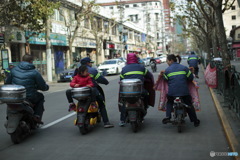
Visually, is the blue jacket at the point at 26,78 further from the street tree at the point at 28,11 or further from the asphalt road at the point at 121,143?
the street tree at the point at 28,11

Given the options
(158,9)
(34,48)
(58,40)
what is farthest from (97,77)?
(158,9)

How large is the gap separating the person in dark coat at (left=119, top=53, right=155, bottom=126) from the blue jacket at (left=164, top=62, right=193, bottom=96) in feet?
2.07

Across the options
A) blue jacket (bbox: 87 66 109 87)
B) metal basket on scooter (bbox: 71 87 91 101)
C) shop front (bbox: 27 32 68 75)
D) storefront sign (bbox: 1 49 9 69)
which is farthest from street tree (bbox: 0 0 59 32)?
metal basket on scooter (bbox: 71 87 91 101)

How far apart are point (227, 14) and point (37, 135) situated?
291 ft

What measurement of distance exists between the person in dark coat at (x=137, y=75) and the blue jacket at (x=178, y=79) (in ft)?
2.07

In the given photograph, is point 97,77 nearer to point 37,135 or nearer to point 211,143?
point 37,135

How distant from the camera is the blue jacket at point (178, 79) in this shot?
6.88 m

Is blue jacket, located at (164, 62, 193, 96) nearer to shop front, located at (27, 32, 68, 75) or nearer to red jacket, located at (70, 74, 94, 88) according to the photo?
red jacket, located at (70, 74, 94, 88)

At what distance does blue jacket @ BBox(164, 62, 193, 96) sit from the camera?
271 inches

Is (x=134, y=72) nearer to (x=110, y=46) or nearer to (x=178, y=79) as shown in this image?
(x=178, y=79)

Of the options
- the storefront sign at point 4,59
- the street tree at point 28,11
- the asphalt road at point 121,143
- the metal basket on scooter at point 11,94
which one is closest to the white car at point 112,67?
the street tree at point 28,11

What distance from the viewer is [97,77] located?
747 cm

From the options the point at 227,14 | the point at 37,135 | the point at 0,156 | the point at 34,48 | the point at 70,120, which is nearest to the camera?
the point at 0,156

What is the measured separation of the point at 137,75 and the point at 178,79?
37.3 inches
